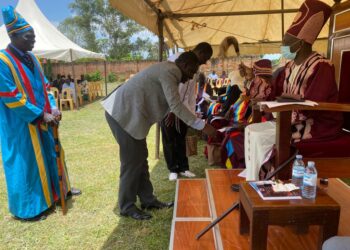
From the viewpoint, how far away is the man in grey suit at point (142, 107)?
2803 mm

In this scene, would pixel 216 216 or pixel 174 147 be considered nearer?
pixel 216 216

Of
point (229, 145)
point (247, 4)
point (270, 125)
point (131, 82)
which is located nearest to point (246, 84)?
point (229, 145)

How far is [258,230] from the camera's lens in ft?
5.81

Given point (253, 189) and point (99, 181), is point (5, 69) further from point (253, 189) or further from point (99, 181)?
point (253, 189)

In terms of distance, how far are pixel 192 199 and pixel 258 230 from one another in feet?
5.04

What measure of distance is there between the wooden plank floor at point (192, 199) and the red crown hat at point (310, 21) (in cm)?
181

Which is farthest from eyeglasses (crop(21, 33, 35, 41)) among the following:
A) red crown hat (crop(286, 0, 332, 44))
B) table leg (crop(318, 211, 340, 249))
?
table leg (crop(318, 211, 340, 249))

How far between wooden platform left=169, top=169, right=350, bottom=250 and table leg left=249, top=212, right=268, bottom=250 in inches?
17.4

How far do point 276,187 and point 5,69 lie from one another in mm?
2607

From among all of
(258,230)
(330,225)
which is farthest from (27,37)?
(330,225)

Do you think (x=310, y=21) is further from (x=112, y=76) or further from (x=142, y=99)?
(x=112, y=76)

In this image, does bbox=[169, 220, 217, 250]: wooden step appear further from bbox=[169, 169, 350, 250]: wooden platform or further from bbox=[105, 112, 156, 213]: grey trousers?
bbox=[105, 112, 156, 213]: grey trousers

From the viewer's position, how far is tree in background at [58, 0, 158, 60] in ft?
143

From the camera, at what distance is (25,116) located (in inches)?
117
